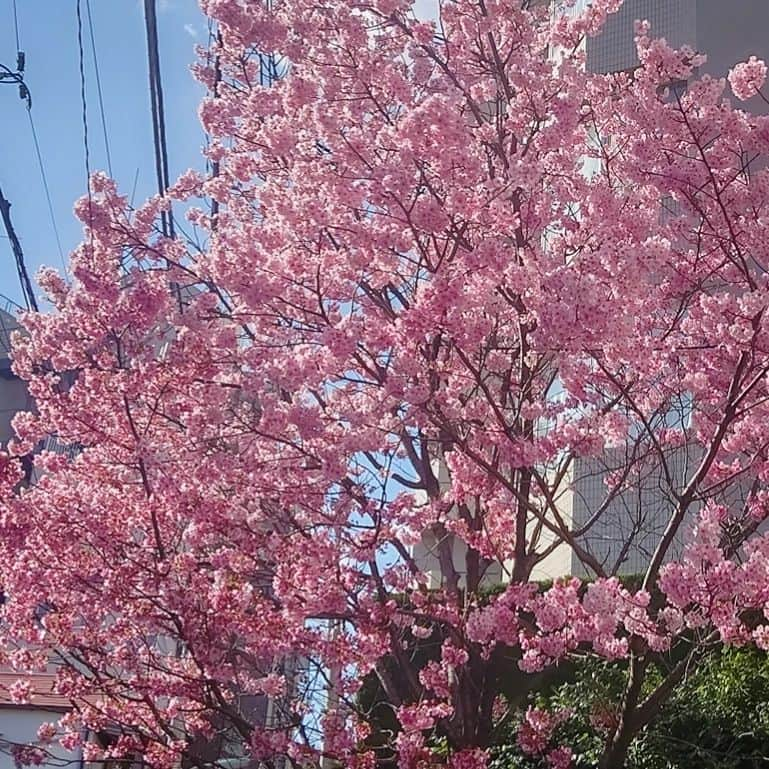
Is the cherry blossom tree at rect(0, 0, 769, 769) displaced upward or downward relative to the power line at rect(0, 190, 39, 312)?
downward

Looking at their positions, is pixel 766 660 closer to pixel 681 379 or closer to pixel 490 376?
pixel 681 379

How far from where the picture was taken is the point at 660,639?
461 cm

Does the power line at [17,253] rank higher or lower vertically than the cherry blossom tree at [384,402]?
higher

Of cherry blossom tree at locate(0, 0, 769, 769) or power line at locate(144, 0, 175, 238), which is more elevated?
power line at locate(144, 0, 175, 238)

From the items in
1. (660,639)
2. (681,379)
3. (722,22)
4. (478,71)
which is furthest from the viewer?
(722,22)

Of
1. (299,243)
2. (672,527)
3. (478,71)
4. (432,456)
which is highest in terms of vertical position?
(478,71)

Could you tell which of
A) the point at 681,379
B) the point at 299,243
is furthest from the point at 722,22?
the point at 299,243

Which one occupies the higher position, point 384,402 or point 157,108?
point 157,108

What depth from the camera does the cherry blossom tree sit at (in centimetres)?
502

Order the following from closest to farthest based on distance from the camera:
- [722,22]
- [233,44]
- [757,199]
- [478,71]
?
[757,199] < [478,71] < [233,44] < [722,22]

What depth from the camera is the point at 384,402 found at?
515cm

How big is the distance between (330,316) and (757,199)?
235cm

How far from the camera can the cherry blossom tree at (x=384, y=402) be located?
5016mm

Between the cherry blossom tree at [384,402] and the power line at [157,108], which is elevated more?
the power line at [157,108]
